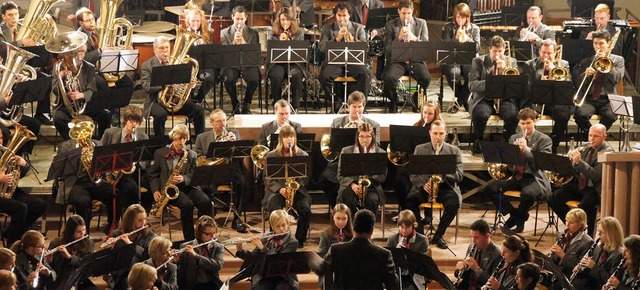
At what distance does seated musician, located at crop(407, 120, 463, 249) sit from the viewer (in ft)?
46.3

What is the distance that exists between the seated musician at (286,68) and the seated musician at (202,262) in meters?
4.61

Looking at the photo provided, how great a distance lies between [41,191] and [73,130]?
1197 millimetres

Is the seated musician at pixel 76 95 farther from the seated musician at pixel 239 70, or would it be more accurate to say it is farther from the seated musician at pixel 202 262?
the seated musician at pixel 202 262

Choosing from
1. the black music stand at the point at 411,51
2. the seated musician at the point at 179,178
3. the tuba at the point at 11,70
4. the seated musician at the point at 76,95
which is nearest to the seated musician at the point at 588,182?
the black music stand at the point at 411,51

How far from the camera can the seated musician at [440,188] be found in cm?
1412

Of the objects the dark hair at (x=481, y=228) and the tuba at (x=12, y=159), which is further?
the tuba at (x=12, y=159)

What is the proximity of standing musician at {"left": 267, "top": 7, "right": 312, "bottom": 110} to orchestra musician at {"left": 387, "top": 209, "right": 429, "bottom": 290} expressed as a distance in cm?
459

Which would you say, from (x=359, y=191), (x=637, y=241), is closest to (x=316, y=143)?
(x=359, y=191)

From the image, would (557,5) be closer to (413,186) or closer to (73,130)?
(413,186)

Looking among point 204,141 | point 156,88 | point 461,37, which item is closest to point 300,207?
point 204,141

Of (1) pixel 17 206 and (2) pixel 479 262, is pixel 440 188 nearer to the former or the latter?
(2) pixel 479 262

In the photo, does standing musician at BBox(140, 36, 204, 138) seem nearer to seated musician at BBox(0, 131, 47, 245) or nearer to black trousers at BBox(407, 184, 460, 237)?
seated musician at BBox(0, 131, 47, 245)

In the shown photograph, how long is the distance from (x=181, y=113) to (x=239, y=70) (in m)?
1.49

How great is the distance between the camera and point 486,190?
1468 centimetres
